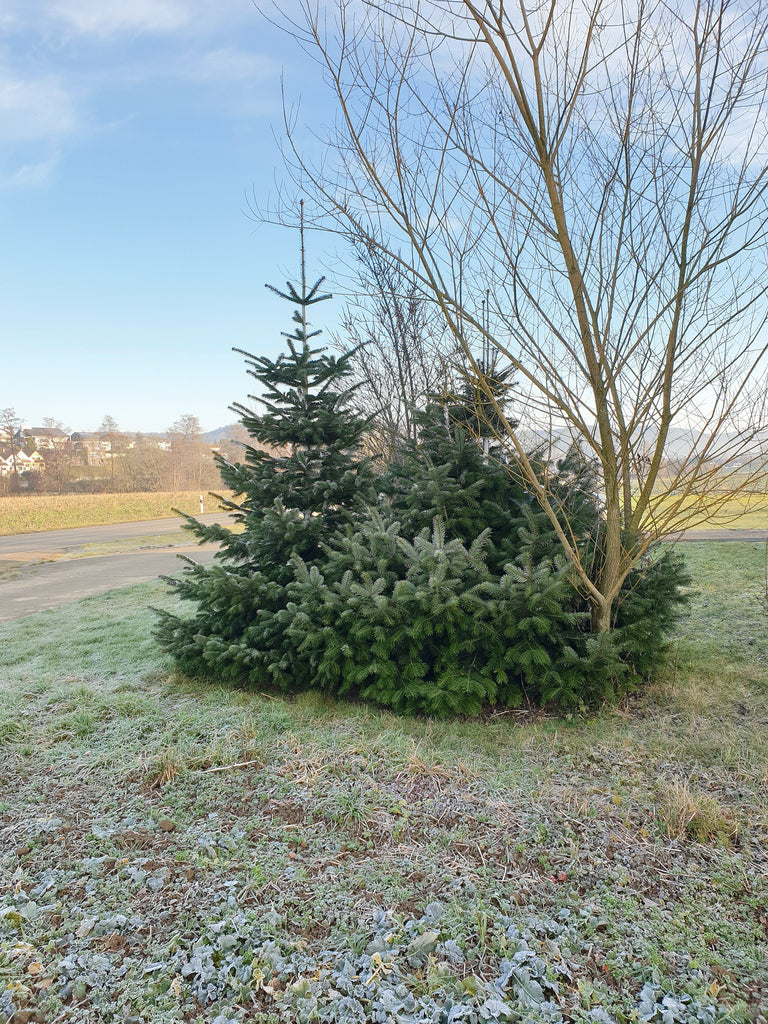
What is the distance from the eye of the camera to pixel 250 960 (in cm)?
189

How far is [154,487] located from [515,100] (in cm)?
3669

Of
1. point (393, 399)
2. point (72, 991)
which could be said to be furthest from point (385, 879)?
point (393, 399)

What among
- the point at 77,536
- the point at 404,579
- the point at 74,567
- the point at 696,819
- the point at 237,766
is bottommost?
the point at 696,819

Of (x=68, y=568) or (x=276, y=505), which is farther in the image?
(x=68, y=568)

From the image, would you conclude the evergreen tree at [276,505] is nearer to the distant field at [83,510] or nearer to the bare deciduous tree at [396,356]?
the bare deciduous tree at [396,356]

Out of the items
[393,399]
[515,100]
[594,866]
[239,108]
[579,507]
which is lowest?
[594,866]

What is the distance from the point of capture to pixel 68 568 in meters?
11.5

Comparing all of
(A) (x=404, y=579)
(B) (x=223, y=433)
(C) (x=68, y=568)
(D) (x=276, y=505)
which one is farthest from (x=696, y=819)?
(B) (x=223, y=433)

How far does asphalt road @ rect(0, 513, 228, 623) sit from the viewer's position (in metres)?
8.55

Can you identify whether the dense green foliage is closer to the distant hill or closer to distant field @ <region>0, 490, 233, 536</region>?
the distant hill

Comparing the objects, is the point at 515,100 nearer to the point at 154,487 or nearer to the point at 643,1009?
the point at 643,1009

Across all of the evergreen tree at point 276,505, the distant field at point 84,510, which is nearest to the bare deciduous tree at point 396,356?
the evergreen tree at point 276,505

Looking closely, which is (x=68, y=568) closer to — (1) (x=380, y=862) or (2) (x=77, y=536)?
(2) (x=77, y=536)

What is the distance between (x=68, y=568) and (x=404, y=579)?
10.3 meters
